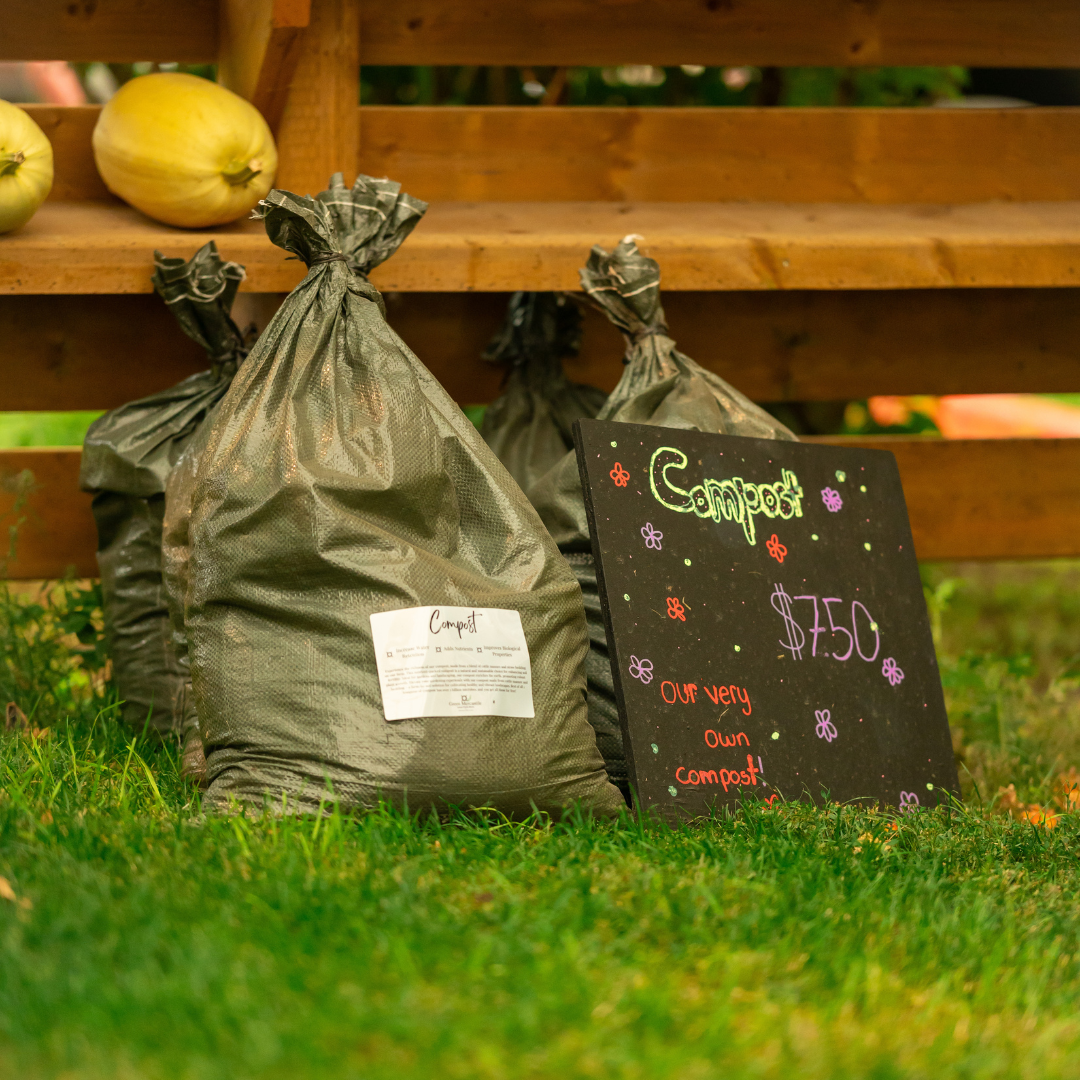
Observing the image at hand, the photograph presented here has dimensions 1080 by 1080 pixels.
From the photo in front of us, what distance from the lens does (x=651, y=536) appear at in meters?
1.87

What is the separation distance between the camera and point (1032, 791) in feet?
7.63

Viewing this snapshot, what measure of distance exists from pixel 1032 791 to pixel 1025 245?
108cm

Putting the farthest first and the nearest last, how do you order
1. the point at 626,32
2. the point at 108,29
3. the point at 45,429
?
the point at 45,429 → the point at 626,32 → the point at 108,29

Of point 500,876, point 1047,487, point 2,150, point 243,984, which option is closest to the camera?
point 243,984

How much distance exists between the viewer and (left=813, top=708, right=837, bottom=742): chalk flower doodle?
194 cm

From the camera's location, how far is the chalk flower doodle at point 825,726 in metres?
1.94

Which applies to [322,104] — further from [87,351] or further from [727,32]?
[727,32]

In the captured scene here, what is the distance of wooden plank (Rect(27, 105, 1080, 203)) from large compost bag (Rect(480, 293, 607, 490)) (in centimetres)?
26

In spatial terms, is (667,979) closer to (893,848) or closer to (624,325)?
(893,848)

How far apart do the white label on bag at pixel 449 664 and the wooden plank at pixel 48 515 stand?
1172 mm

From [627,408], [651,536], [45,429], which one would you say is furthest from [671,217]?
[45,429]

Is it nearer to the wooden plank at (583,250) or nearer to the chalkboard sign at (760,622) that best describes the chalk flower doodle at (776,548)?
the chalkboard sign at (760,622)

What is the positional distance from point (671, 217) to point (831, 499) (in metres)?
0.71

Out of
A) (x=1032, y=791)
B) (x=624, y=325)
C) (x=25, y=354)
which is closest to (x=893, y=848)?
(x=1032, y=791)
